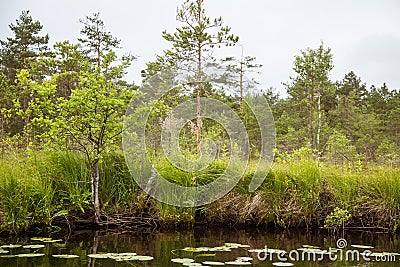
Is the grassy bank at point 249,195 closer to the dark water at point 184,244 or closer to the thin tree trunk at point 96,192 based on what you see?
the thin tree trunk at point 96,192

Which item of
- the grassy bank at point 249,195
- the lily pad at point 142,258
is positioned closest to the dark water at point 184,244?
the lily pad at point 142,258

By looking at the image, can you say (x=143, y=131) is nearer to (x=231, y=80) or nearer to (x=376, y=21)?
(x=231, y=80)

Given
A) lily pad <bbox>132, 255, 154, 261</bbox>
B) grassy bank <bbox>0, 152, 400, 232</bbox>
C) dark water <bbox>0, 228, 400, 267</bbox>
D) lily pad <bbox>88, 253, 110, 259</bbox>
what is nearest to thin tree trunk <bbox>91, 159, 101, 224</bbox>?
grassy bank <bbox>0, 152, 400, 232</bbox>

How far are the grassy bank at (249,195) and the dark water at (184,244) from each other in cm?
28

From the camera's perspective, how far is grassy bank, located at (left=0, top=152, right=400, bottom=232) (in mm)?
5246

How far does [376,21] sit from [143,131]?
24.6m

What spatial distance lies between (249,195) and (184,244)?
145cm

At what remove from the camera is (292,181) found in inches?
222

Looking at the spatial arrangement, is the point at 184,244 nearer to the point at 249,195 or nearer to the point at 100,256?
the point at 100,256

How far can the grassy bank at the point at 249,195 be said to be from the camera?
5246 mm

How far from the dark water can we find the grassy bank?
280 mm

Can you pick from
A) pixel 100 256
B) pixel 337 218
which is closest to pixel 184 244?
pixel 100 256

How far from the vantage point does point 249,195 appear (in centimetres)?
561

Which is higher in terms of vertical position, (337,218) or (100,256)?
(337,218)
